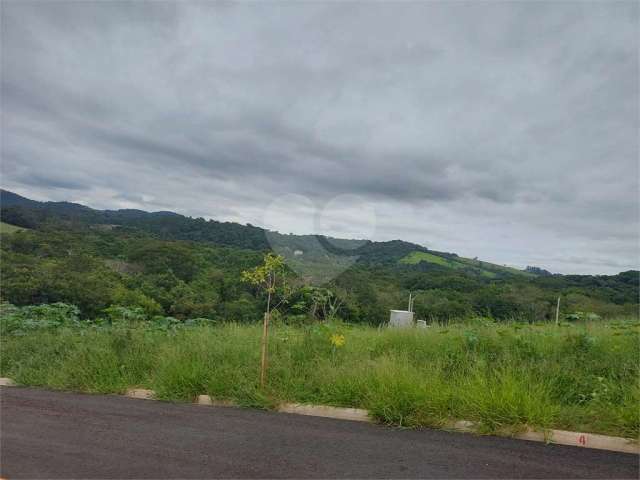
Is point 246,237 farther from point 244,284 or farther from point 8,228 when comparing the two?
point 8,228

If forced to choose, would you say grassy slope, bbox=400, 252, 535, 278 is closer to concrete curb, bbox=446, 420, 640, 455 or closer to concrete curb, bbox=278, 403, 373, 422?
concrete curb, bbox=278, 403, 373, 422

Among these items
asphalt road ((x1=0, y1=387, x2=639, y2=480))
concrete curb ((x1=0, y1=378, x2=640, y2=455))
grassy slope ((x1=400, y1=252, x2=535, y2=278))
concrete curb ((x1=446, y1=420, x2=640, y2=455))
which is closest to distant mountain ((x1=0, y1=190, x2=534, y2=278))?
grassy slope ((x1=400, y1=252, x2=535, y2=278))

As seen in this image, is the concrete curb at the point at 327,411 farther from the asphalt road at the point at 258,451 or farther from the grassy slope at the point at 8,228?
the grassy slope at the point at 8,228

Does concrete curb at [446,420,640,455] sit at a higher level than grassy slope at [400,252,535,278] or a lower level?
lower

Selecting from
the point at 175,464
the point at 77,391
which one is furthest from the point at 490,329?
the point at 77,391

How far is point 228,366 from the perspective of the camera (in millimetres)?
5965

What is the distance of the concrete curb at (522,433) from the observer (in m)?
3.94

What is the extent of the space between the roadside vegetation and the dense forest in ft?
4.45

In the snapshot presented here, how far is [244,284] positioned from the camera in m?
23.0

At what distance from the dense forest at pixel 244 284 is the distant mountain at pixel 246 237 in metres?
0.09

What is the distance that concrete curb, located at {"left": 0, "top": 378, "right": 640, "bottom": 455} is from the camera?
394 cm

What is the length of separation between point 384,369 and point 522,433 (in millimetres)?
1527

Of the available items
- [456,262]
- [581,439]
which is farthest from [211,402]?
[456,262]

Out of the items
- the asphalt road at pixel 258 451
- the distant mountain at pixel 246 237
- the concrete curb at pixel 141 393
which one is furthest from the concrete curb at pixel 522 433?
the distant mountain at pixel 246 237
